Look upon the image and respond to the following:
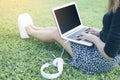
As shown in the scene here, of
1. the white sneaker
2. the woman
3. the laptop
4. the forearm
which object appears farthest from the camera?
the white sneaker

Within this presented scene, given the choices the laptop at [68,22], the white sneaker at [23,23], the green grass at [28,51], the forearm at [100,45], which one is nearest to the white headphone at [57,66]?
the green grass at [28,51]

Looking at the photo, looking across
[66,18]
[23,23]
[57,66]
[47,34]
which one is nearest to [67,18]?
[66,18]

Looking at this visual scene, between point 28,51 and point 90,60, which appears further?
point 28,51

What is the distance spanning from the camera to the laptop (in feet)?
7.60

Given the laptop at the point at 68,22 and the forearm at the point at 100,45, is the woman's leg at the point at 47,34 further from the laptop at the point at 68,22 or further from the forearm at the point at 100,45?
the forearm at the point at 100,45

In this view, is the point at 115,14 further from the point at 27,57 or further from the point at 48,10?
the point at 48,10

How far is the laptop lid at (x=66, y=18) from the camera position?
2.34 meters

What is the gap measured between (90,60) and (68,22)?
0.44 metres

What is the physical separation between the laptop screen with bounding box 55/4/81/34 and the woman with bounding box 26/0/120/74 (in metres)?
0.12

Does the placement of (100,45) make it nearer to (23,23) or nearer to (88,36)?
(88,36)

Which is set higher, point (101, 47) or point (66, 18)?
point (66, 18)

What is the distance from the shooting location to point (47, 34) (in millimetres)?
2590

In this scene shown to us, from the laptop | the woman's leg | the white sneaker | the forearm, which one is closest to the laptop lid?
the laptop

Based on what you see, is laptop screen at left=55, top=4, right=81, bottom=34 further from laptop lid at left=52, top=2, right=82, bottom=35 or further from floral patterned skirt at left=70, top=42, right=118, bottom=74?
floral patterned skirt at left=70, top=42, right=118, bottom=74
